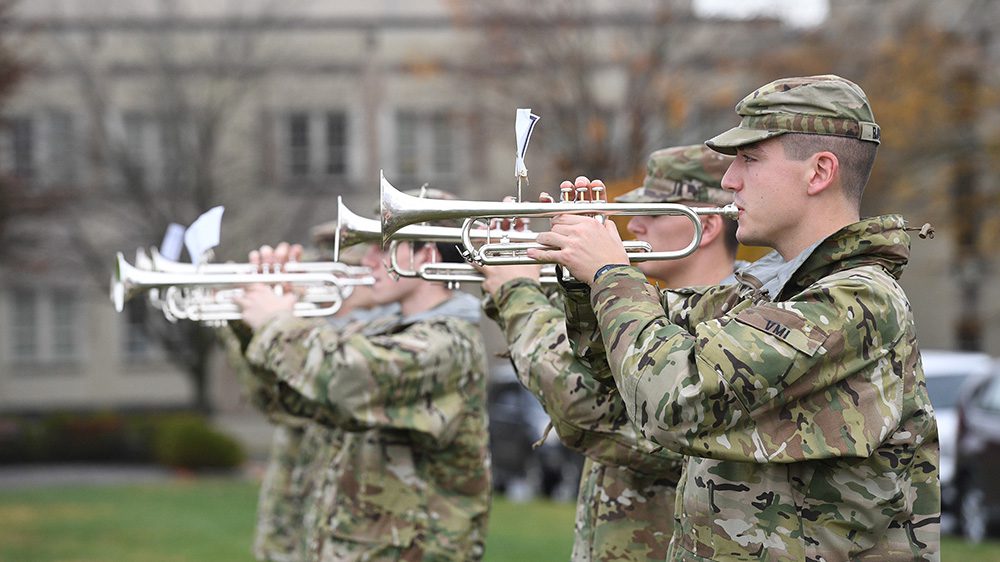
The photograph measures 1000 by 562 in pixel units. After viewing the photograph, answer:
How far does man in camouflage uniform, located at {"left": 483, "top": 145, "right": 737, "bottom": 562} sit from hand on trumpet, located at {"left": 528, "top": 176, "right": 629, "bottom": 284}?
73 cm

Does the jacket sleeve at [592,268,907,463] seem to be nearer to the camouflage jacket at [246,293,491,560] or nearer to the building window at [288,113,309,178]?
the camouflage jacket at [246,293,491,560]

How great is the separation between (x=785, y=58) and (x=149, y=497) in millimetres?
10908

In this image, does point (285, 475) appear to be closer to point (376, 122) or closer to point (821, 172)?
point (821, 172)

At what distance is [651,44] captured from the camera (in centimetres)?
2047

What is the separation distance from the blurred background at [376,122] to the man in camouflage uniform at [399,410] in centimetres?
977

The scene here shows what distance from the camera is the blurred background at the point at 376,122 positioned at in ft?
67.0

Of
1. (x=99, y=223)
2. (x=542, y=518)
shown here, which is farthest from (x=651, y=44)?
(x=99, y=223)

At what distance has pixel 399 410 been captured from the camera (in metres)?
5.23

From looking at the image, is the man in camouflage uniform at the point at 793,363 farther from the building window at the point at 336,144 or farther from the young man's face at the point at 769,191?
the building window at the point at 336,144

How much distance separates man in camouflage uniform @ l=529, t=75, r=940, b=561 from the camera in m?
3.02

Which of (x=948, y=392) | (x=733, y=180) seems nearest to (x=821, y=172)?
(x=733, y=180)

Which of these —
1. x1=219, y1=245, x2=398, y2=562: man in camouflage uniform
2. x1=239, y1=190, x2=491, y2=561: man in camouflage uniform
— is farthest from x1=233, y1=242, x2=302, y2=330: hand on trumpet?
x1=219, y1=245, x2=398, y2=562: man in camouflage uniform

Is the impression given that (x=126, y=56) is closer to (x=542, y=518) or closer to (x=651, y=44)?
(x=651, y=44)

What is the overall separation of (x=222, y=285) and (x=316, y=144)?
22.2 m
